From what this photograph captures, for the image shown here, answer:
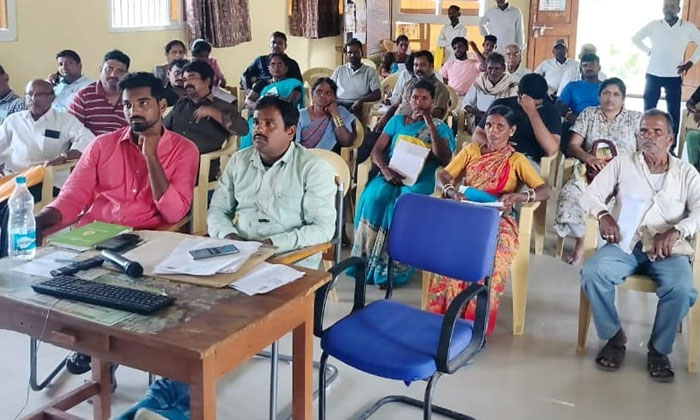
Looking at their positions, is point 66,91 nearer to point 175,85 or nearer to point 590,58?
point 175,85

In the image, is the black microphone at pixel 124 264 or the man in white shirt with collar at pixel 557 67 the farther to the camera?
the man in white shirt with collar at pixel 557 67

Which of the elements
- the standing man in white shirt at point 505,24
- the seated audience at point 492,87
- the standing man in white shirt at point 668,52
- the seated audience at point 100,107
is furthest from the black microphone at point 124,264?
the standing man in white shirt at point 505,24

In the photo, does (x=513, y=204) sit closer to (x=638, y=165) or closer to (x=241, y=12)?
(x=638, y=165)

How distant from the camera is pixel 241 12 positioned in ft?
26.1

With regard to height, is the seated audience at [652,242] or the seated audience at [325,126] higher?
the seated audience at [325,126]

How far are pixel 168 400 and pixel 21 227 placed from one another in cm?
64

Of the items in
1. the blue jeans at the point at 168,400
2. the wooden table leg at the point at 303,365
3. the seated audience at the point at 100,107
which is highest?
the seated audience at the point at 100,107

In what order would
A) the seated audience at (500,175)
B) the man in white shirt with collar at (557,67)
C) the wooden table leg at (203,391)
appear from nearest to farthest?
the wooden table leg at (203,391), the seated audience at (500,175), the man in white shirt with collar at (557,67)

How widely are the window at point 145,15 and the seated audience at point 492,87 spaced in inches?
117

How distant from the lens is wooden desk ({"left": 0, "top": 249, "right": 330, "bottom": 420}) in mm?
1627

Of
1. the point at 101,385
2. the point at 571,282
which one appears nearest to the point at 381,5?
the point at 571,282

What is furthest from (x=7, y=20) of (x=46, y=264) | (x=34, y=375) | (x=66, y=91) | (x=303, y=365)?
(x=303, y=365)

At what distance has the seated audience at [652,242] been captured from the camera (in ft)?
9.81

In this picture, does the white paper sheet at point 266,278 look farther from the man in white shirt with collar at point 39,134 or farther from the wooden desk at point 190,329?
the man in white shirt with collar at point 39,134
